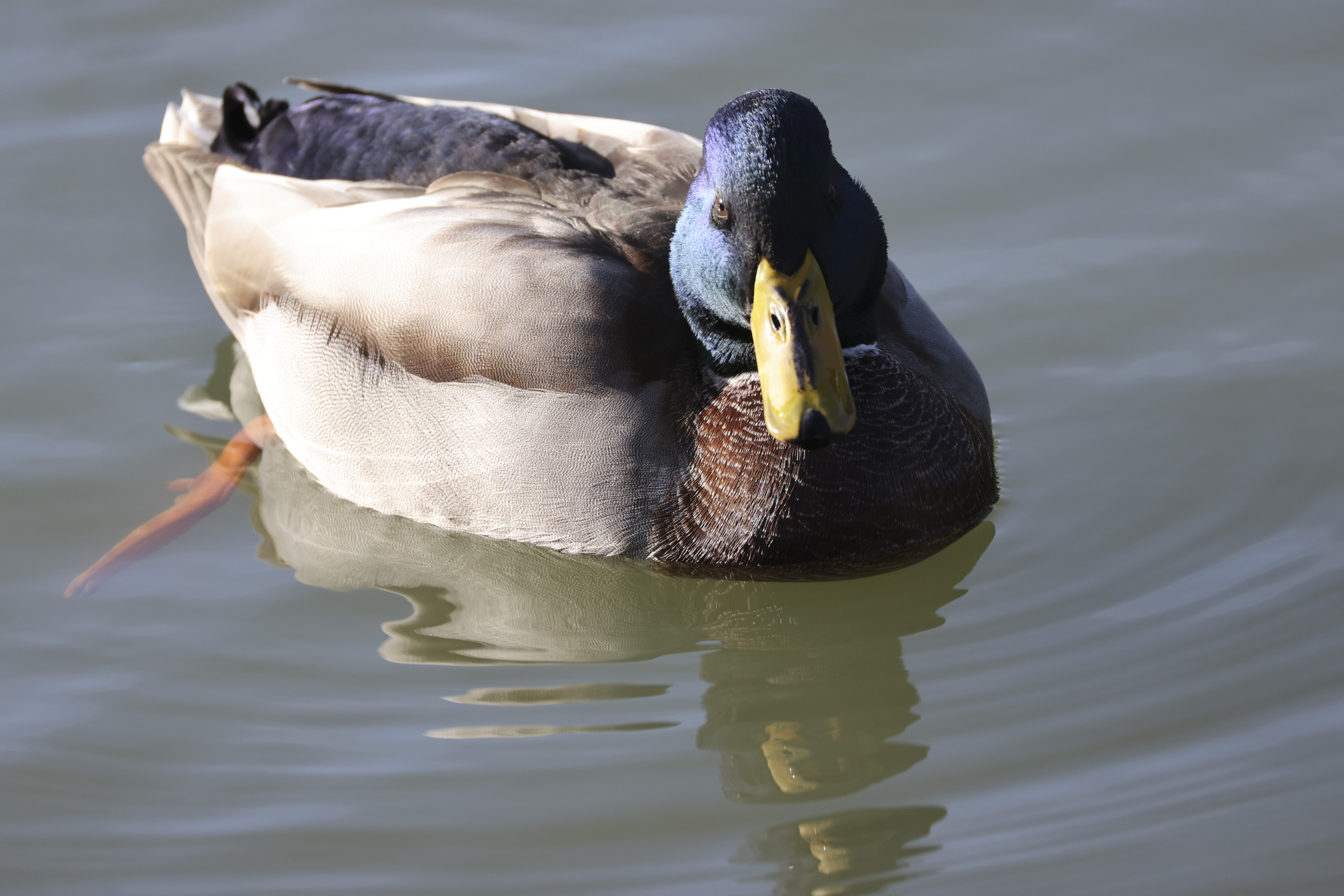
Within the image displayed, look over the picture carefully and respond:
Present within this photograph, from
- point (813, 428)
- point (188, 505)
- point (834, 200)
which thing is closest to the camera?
point (813, 428)

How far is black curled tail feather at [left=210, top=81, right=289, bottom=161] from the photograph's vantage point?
19.4 ft

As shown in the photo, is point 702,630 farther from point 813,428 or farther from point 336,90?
point 336,90

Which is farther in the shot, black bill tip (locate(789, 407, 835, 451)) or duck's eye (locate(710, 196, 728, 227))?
duck's eye (locate(710, 196, 728, 227))

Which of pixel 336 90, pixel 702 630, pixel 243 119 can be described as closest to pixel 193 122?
pixel 243 119

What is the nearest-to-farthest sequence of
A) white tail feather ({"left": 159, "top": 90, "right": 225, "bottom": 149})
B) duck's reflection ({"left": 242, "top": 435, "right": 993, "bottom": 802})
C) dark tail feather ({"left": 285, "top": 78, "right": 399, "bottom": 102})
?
duck's reflection ({"left": 242, "top": 435, "right": 993, "bottom": 802})
dark tail feather ({"left": 285, "top": 78, "right": 399, "bottom": 102})
white tail feather ({"left": 159, "top": 90, "right": 225, "bottom": 149})

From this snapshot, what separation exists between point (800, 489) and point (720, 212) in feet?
2.91

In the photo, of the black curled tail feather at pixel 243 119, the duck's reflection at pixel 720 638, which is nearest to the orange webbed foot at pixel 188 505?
the duck's reflection at pixel 720 638

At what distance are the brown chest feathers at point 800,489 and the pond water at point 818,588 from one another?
8.4 inches

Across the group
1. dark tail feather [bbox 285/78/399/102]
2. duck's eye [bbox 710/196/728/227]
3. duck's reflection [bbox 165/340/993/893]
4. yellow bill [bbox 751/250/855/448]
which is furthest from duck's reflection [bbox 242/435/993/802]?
dark tail feather [bbox 285/78/399/102]

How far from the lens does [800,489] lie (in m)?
4.72

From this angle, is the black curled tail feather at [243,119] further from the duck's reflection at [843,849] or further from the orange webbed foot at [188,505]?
the duck's reflection at [843,849]

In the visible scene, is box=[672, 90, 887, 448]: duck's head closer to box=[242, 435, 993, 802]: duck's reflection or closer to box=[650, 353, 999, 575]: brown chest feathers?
box=[650, 353, 999, 575]: brown chest feathers

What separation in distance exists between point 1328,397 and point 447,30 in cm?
435

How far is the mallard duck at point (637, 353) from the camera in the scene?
4246 mm
